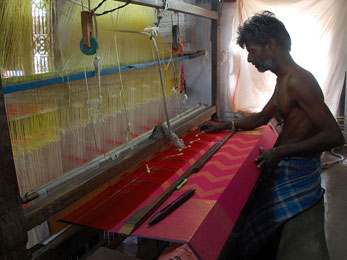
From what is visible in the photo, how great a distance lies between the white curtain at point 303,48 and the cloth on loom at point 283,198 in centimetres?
210

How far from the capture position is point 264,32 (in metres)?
2.31

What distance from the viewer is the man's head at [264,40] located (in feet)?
7.61

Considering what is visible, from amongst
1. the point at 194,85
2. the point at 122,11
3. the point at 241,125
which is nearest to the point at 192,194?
the point at 122,11

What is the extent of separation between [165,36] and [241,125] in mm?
1034

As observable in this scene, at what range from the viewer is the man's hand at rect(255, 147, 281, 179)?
229 cm

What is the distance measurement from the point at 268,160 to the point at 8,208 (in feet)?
5.60

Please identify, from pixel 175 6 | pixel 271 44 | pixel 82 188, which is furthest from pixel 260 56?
pixel 82 188

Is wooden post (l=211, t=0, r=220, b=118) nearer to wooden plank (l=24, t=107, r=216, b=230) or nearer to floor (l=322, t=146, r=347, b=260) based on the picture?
wooden plank (l=24, t=107, r=216, b=230)

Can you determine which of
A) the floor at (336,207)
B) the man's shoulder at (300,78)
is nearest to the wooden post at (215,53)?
the man's shoulder at (300,78)

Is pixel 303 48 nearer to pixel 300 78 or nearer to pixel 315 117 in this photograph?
pixel 300 78

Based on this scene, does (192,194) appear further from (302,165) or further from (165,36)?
(165,36)

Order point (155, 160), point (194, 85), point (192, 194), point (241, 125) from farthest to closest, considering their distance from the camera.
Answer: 1. point (194, 85)
2. point (241, 125)
3. point (155, 160)
4. point (192, 194)

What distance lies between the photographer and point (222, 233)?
1537 millimetres


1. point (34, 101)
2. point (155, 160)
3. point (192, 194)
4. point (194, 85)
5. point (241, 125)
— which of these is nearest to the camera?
point (34, 101)
